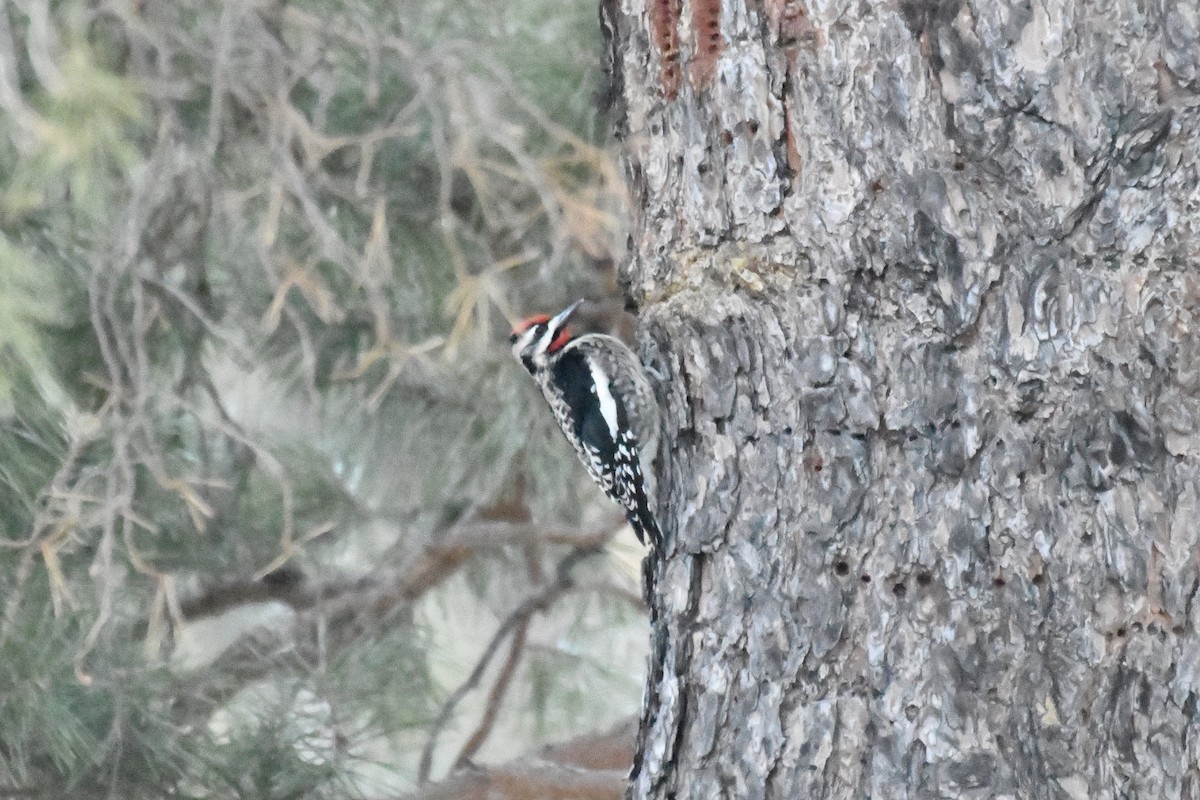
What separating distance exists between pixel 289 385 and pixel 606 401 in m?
0.79

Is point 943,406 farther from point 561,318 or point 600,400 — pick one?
Answer: point 561,318

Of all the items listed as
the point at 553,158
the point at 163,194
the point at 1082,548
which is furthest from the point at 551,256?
the point at 1082,548

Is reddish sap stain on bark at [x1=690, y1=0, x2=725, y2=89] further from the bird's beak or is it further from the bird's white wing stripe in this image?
the bird's beak

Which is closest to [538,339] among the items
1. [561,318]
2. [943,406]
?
[561,318]

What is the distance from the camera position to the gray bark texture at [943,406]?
1.35 meters

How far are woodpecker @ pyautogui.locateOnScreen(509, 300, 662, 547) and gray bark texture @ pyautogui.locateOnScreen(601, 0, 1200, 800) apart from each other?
383mm

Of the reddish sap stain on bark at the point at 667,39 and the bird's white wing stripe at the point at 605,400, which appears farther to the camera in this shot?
the bird's white wing stripe at the point at 605,400

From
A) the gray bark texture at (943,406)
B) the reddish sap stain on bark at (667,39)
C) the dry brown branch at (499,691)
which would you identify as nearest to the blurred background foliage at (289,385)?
the dry brown branch at (499,691)

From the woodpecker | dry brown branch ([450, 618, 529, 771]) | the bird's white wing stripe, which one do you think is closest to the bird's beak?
the woodpecker

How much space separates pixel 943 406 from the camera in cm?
141

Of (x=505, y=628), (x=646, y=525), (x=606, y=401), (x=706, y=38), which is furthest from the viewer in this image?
(x=505, y=628)

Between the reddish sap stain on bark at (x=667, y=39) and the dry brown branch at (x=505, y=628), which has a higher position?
the reddish sap stain on bark at (x=667, y=39)

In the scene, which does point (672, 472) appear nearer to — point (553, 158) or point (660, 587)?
point (660, 587)

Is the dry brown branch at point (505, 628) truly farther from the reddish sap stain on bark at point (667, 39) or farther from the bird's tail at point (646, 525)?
the reddish sap stain on bark at point (667, 39)
